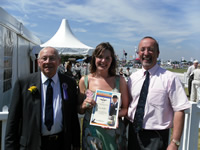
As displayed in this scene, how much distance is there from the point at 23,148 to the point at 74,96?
0.77 metres

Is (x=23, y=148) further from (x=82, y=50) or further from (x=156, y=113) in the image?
(x=82, y=50)

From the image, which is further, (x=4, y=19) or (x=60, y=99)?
(x=4, y=19)

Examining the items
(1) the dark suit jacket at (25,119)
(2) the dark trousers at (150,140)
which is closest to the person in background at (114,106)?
(2) the dark trousers at (150,140)

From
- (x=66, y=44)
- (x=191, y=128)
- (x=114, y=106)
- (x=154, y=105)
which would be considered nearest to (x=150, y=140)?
(x=154, y=105)

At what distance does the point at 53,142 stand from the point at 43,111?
0.36 meters

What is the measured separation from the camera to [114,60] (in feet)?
7.51

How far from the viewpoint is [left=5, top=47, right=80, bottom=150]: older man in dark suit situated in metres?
1.84

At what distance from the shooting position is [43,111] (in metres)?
1.89

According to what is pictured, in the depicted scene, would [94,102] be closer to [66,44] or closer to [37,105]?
[37,105]

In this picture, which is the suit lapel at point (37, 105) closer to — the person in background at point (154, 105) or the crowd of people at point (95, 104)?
the crowd of people at point (95, 104)

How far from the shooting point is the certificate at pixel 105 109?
1948 millimetres

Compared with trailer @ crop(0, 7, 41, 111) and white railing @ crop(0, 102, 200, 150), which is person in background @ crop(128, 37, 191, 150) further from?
trailer @ crop(0, 7, 41, 111)

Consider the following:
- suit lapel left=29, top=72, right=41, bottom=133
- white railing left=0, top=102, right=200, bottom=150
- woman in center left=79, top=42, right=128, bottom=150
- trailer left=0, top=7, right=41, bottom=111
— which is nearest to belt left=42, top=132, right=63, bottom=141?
suit lapel left=29, top=72, right=41, bottom=133

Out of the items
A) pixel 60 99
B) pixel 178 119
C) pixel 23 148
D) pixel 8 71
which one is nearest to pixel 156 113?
pixel 178 119
